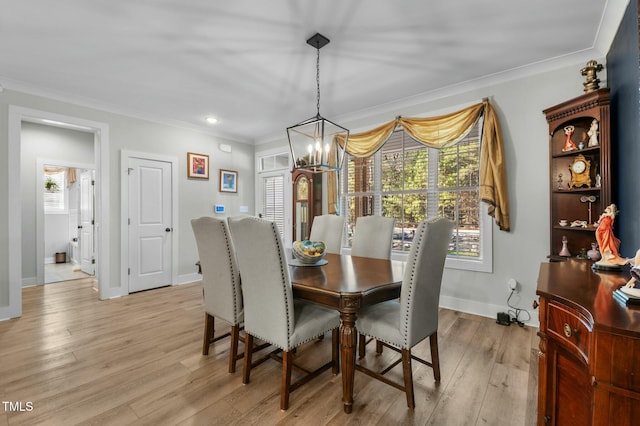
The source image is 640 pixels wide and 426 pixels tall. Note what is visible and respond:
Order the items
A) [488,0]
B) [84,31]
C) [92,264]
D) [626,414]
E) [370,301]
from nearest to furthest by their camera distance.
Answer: [626,414] < [370,301] < [488,0] < [84,31] < [92,264]

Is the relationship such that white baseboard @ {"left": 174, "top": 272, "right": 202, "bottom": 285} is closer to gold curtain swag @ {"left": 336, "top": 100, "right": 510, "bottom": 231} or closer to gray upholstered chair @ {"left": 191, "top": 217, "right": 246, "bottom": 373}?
gray upholstered chair @ {"left": 191, "top": 217, "right": 246, "bottom": 373}

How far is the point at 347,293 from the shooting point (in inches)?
61.8

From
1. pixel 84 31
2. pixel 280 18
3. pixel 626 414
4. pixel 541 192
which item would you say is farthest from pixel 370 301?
pixel 84 31

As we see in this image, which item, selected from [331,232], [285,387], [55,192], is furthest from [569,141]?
[55,192]

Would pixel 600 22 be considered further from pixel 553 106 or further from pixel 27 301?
pixel 27 301

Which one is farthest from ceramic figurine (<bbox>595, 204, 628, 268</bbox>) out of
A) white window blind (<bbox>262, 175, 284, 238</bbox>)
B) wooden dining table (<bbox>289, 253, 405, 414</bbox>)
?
white window blind (<bbox>262, 175, 284, 238</bbox>)

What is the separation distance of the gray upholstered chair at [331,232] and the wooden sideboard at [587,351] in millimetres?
1861

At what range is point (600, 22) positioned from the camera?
2.16 meters

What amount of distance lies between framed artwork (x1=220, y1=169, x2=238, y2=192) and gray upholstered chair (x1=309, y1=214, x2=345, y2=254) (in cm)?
260

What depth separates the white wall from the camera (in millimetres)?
2773

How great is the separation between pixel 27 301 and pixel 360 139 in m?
4.80

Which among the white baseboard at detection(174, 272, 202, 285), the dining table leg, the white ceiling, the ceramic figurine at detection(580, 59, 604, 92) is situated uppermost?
the white ceiling

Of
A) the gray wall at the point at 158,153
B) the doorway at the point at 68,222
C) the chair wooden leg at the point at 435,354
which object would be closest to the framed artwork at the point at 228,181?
the gray wall at the point at 158,153

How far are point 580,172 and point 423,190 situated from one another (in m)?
1.47
